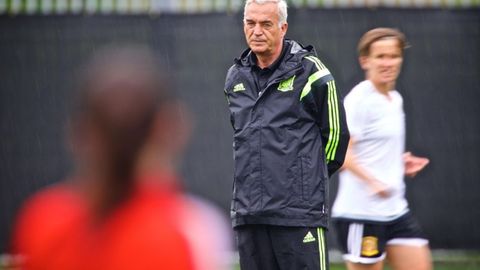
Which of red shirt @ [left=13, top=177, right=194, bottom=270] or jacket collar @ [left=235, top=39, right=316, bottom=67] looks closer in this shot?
red shirt @ [left=13, top=177, right=194, bottom=270]

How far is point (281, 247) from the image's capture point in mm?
5340

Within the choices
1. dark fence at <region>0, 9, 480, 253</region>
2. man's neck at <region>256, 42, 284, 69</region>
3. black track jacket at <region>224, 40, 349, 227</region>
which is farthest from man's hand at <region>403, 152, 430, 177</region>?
dark fence at <region>0, 9, 480, 253</region>

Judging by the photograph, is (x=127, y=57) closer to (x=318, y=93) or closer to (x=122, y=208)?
(x=122, y=208)

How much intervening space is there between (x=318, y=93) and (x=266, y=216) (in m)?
0.72

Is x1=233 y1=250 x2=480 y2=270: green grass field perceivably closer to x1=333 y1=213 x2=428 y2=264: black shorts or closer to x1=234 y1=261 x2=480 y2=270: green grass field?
x1=234 y1=261 x2=480 y2=270: green grass field

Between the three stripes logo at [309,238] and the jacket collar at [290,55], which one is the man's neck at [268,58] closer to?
the jacket collar at [290,55]

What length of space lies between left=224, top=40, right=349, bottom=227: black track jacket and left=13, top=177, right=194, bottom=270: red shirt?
10.2 ft

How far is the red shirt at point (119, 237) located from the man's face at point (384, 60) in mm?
4315

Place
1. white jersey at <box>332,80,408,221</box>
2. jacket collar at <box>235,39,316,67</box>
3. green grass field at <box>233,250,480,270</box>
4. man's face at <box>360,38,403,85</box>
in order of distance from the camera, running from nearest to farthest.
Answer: jacket collar at <box>235,39,316,67</box> → white jersey at <box>332,80,408,221</box> → man's face at <box>360,38,403,85</box> → green grass field at <box>233,250,480,270</box>

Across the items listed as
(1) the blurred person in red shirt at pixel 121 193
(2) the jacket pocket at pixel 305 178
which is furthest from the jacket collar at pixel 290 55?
(1) the blurred person in red shirt at pixel 121 193

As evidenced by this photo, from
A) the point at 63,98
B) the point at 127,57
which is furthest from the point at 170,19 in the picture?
the point at 127,57

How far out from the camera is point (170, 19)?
9867mm

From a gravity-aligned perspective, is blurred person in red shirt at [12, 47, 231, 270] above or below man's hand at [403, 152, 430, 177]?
above

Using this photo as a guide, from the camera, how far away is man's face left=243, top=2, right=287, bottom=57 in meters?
5.49
